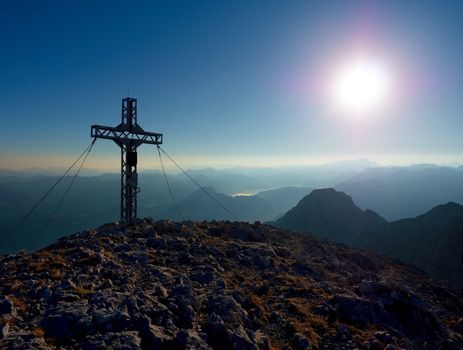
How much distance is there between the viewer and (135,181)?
24703 mm

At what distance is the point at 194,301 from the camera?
1224 centimetres

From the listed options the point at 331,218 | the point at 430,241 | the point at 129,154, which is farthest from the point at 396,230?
the point at 129,154

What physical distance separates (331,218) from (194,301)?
184 metres

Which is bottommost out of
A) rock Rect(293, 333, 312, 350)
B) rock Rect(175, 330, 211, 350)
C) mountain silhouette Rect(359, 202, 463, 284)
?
mountain silhouette Rect(359, 202, 463, 284)

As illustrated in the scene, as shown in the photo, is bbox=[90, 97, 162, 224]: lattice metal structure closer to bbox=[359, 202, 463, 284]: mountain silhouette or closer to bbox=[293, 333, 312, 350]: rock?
bbox=[293, 333, 312, 350]: rock

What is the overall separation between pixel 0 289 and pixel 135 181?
45.2 ft

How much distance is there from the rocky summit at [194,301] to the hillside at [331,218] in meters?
156

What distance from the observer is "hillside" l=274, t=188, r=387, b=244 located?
172000mm

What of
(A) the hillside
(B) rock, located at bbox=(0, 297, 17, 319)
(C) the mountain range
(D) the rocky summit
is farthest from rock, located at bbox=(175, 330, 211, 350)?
(A) the hillside

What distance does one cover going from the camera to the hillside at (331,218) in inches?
6772

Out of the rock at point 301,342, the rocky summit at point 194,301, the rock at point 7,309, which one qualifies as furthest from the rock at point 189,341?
the rock at point 7,309

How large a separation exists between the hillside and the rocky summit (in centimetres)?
15553

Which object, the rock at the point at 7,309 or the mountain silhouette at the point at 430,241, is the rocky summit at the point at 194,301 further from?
the mountain silhouette at the point at 430,241

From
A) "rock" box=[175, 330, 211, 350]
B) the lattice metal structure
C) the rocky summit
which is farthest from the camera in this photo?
the lattice metal structure
